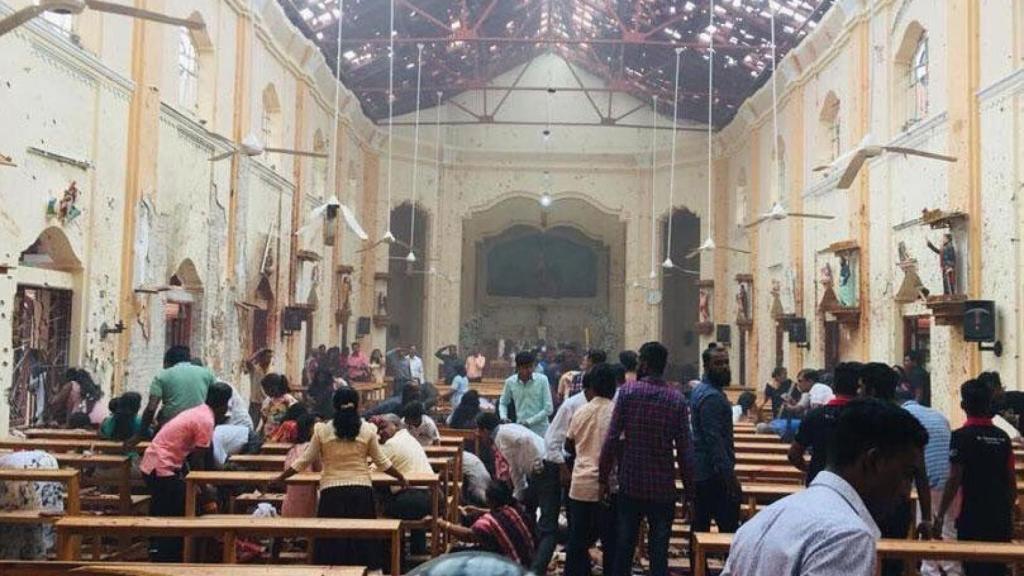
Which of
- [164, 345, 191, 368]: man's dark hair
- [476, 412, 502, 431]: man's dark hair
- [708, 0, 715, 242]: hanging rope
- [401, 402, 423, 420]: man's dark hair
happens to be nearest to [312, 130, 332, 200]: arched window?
[708, 0, 715, 242]: hanging rope

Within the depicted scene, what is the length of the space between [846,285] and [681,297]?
1396 cm

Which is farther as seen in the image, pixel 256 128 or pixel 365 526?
pixel 256 128

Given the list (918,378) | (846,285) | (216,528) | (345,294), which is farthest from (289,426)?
(345,294)

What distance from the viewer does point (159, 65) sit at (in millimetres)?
11508

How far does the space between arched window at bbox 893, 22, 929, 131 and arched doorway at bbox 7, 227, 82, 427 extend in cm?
1022

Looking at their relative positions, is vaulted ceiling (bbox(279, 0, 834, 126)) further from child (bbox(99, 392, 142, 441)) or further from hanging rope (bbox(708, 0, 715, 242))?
child (bbox(99, 392, 142, 441))

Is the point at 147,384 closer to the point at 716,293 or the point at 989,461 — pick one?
the point at 989,461

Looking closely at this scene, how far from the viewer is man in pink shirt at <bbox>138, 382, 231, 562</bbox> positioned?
5941mm

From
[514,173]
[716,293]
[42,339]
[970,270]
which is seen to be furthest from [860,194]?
[514,173]

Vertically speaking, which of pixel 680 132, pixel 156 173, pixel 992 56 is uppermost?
pixel 680 132

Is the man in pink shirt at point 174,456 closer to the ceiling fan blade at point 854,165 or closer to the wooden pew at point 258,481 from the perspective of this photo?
the wooden pew at point 258,481

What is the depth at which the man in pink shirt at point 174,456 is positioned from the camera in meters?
5.94

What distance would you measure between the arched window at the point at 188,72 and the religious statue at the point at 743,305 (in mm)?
12202

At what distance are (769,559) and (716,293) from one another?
21.7m
